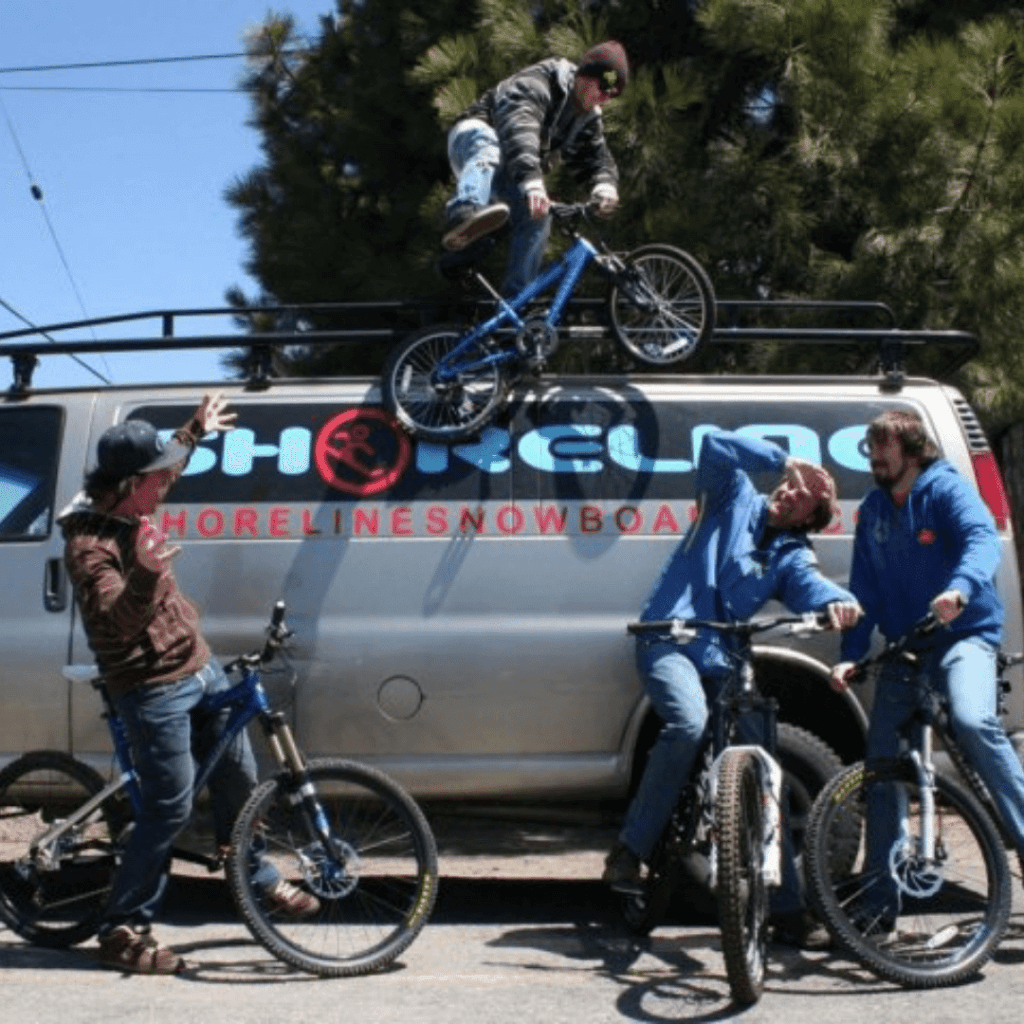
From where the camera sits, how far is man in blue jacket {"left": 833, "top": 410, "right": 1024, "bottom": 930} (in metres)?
6.35

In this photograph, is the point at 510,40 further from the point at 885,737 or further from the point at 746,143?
the point at 885,737

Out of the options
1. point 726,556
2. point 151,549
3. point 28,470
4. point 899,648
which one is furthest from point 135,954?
point 899,648

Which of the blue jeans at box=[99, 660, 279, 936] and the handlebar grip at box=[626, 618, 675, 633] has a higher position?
the handlebar grip at box=[626, 618, 675, 633]

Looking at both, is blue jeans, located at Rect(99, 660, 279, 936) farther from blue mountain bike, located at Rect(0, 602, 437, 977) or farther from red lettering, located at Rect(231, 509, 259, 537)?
red lettering, located at Rect(231, 509, 259, 537)

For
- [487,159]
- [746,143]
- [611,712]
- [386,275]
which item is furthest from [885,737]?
[386,275]

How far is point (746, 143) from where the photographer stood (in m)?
9.36

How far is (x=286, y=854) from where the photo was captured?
21.4 feet

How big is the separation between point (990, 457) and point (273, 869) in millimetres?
3076

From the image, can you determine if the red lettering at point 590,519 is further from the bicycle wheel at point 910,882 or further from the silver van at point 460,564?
the bicycle wheel at point 910,882

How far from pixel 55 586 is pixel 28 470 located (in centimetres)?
50

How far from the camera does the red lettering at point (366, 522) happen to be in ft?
24.3

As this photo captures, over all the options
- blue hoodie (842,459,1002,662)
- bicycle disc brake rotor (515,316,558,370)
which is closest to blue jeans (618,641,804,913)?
blue hoodie (842,459,1002,662)

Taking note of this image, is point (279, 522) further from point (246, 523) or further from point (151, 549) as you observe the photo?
point (151, 549)

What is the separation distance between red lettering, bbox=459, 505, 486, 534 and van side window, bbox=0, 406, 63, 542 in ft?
5.14
